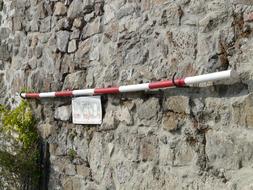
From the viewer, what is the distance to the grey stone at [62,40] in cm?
393

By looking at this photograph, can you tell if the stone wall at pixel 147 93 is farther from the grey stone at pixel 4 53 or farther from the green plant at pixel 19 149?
the grey stone at pixel 4 53

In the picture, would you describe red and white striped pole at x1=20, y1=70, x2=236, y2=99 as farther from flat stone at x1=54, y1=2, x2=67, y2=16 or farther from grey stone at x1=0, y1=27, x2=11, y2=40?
grey stone at x1=0, y1=27, x2=11, y2=40

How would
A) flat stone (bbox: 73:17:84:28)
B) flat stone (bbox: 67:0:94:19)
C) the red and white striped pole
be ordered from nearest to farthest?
the red and white striped pole
flat stone (bbox: 67:0:94:19)
flat stone (bbox: 73:17:84:28)

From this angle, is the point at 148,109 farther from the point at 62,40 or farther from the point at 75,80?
the point at 62,40

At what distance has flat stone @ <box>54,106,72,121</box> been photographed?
3920 millimetres

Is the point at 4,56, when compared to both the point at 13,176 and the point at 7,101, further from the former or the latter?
the point at 13,176

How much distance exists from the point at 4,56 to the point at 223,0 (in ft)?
10.7

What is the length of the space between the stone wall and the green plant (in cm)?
14

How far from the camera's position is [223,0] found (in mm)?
2488

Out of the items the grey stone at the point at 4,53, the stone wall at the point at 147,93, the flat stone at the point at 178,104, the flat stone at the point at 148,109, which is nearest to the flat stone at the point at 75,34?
the stone wall at the point at 147,93

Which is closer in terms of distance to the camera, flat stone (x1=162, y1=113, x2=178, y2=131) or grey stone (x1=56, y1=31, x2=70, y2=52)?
flat stone (x1=162, y1=113, x2=178, y2=131)

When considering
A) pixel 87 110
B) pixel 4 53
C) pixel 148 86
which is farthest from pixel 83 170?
pixel 4 53

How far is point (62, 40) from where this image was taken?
3.99 metres

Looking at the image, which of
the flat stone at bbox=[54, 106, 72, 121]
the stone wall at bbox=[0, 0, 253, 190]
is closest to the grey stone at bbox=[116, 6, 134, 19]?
the stone wall at bbox=[0, 0, 253, 190]
